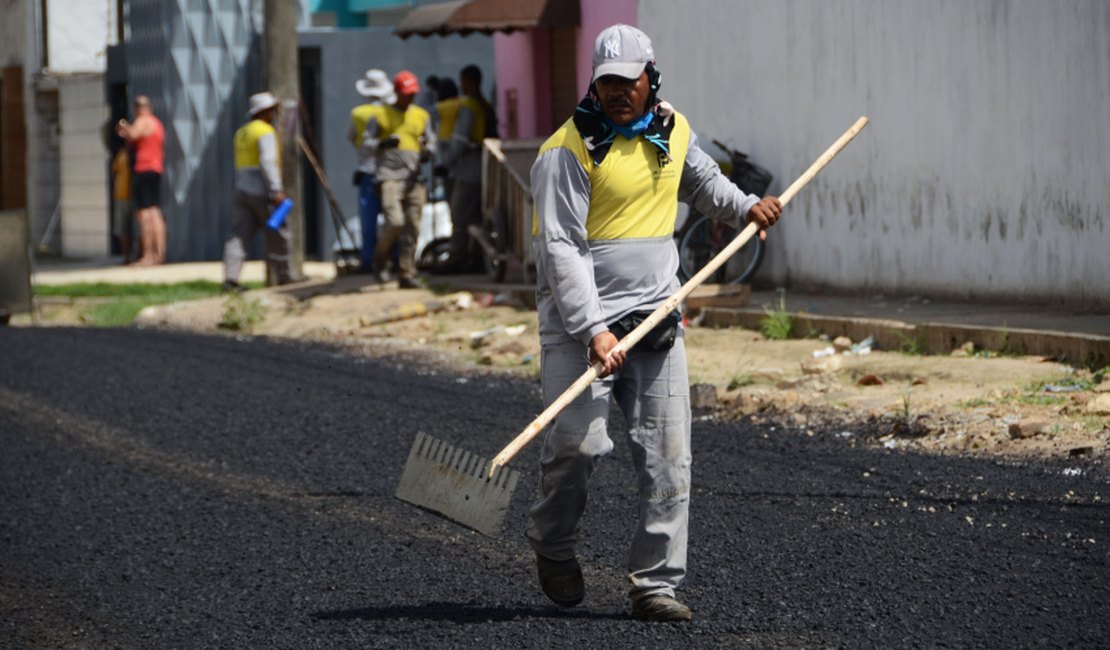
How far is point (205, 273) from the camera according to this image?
2320cm

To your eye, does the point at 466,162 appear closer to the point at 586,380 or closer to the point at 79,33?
the point at 586,380

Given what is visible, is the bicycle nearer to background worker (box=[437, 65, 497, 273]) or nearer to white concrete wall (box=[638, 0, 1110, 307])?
white concrete wall (box=[638, 0, 1110, 307])

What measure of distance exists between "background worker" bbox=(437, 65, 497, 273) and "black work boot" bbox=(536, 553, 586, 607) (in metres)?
12.7

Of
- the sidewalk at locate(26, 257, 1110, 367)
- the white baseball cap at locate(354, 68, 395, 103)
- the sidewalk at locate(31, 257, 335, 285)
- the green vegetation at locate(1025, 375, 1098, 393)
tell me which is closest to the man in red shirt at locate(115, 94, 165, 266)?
the sidewalk at locate(31, 257, 335, 285)

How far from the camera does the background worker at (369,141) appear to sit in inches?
725

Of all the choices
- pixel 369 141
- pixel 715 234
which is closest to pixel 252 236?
pixel 369 141

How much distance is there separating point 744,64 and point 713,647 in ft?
37.0

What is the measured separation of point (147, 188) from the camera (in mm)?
25562

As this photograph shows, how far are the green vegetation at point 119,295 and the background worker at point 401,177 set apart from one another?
2.34m

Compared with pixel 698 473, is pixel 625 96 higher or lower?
higher

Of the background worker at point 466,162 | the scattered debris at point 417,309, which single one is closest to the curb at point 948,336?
the scattered debris at point 417,309

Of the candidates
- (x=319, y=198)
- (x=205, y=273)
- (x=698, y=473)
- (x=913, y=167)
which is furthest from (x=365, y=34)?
(x=698, y=473)

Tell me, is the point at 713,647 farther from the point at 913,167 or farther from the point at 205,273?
the point at 205,273

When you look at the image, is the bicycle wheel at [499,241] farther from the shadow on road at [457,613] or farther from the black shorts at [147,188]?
the shadow on road at [457,613]
